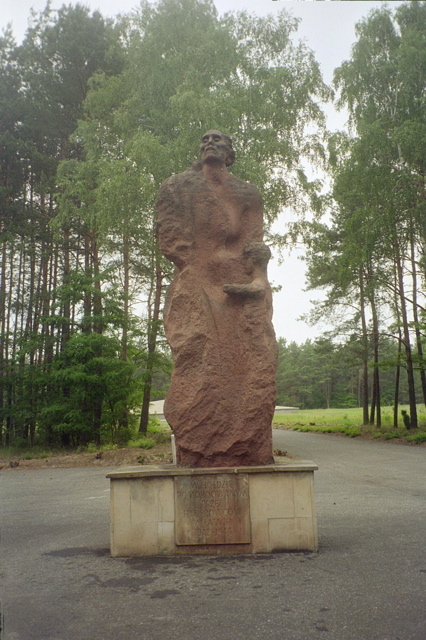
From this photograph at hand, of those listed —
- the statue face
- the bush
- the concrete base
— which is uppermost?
the statue face

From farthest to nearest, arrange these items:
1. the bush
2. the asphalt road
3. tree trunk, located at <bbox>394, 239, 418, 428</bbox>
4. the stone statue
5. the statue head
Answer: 1. tree trunk, located at <bbox>394, 239, 418, 428</bbox>
2. the bush
3. the statue head
4. the stone statue
5. the asphalt road

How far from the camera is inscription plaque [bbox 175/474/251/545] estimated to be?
170 inches

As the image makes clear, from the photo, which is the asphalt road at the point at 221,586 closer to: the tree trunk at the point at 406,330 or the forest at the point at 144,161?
the forest at the point at 144,161

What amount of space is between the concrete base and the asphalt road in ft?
0.54

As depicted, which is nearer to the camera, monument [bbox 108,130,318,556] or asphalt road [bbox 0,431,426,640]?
asphalt road [bbox 0,431,426,640]

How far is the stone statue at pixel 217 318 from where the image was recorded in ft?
15.7

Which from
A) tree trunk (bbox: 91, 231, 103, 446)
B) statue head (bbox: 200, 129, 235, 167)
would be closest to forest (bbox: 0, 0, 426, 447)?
tree trunk (bbox: 91, 231, 103, 446)

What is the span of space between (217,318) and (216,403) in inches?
35.3

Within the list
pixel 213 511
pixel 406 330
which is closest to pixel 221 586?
pixel 213 511

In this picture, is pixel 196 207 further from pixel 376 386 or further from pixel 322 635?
pixel 376 386

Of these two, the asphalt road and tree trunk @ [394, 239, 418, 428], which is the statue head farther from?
tree trunk @ [394, 239, 418, 428]

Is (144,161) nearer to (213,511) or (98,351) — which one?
(98,351)

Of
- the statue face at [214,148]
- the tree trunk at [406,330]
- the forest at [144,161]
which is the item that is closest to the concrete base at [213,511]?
the statue face at [214,148]

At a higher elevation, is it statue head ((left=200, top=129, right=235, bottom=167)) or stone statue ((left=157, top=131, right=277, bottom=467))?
statue head ((left=200, top=129, right=235, bottom=167))
